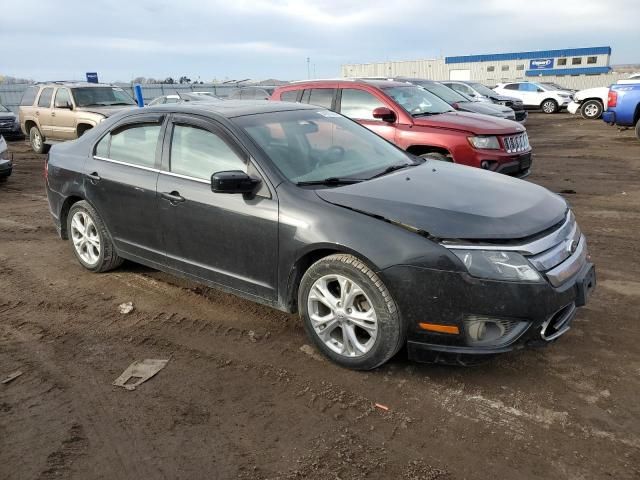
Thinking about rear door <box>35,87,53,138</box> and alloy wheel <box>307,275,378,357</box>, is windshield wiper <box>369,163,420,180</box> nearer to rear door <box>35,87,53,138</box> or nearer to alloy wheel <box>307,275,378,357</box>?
alloy wheel <box>307,275,378,357</box>

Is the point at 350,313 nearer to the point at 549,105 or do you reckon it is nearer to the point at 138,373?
the point at 138,373

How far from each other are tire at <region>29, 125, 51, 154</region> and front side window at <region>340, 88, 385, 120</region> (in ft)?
33.2

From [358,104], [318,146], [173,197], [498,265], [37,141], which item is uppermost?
[358,104]

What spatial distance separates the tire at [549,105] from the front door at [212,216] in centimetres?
2608

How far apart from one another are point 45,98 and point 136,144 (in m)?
11.4

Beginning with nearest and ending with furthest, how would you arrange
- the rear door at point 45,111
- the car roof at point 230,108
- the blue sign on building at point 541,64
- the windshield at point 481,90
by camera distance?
1. the car roof at point 230,108
2. the rear door at point 45,111
3. the windshield at point 481,90
4. the blue sign on building at point 541,64

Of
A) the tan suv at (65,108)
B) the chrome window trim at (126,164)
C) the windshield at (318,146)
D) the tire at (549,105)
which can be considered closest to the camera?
the windshield at (318,146)

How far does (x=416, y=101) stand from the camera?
8148 millimetres

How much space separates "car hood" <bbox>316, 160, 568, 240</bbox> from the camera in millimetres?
3012

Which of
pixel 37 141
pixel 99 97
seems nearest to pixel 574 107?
pixel 99 97

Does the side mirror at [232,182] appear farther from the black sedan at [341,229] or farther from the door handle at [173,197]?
the door handle at [173,197]

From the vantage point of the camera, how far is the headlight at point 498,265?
2902mm

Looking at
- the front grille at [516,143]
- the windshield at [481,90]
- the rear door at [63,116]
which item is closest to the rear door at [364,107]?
the front grille at [516,143]

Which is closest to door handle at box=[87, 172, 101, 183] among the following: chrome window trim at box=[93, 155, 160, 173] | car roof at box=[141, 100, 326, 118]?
chrome window trim at box=[93, 155, 160, 173]
